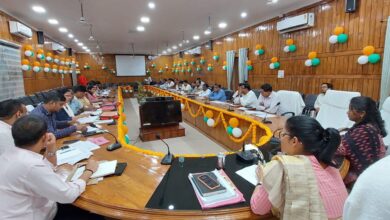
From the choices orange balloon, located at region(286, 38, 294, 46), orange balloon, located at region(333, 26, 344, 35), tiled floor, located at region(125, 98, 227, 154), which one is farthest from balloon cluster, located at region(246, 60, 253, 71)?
tiled floor, located at region(125, 98, 227, 154)

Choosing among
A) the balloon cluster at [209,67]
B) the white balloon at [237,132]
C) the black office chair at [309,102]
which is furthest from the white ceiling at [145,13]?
the white balloon at [237,132]

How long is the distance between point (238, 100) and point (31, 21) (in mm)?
6103

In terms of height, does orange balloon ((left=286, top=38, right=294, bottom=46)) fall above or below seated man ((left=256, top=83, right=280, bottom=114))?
above

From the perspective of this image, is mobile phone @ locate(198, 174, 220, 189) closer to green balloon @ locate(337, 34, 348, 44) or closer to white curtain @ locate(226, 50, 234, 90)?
green balloon @ locate(337, 34, 348, 44)

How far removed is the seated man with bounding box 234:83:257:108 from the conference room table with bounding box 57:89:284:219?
10.1 ft

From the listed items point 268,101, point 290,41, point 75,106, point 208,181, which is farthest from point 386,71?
point 75,106

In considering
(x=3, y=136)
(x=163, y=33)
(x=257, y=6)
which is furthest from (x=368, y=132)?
(x=163, y=33)

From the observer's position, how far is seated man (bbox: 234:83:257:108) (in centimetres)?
438

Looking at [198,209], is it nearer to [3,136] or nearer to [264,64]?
[3,136]

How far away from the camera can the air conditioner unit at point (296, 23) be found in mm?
4602

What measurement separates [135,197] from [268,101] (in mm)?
3573

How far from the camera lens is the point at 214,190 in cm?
116

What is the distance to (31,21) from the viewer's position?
5.90 metres

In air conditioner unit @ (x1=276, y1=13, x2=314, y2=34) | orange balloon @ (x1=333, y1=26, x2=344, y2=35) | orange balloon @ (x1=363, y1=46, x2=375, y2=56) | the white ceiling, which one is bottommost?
orange balloon @ (x1=363, y1=46, x2=375, y2=56)
